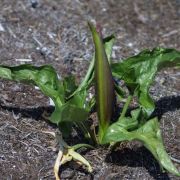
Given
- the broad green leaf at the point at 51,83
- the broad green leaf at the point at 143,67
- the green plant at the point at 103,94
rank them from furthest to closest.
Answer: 1. the broad green leaf at the point at 143,67
2. the broad green leaf at the point at 51,83
3. the green plant at the point at 103,94

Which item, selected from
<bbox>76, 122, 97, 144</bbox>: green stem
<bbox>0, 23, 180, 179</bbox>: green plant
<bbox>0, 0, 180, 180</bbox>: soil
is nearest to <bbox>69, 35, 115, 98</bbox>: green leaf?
<bbox>0, 23, 180, 179</bbox>: green plant

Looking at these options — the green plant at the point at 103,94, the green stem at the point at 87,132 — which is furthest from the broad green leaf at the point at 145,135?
the green stem at the point at 87,132

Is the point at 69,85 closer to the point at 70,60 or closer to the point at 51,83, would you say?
the point at 51,83

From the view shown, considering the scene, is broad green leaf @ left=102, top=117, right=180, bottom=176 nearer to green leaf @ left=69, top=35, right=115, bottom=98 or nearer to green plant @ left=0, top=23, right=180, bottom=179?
A: green plant @ left=0, top=23, right=180, bottom=179

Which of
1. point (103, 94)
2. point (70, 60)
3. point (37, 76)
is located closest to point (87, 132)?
point (103, 94)

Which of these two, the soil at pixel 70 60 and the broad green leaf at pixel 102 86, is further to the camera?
the soil at pixel 70 60

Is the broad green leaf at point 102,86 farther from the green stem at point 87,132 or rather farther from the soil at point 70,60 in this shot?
the soil at point 70,60

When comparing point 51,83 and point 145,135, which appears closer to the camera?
point 145,135

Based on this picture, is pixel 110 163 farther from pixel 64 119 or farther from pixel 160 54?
pixel 160 54

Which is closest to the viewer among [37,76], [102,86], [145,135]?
[145,135]
